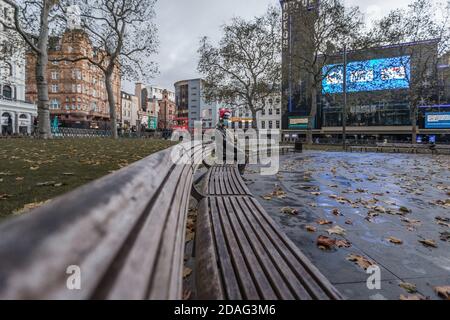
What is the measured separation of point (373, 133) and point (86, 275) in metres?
58.3

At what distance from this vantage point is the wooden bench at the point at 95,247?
46 cm

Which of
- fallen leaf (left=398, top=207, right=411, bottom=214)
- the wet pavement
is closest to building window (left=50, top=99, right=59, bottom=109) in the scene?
the wet pavement

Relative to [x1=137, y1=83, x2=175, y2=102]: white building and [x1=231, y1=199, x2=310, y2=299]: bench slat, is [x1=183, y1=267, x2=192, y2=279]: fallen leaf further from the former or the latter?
[x1=137, y1=83, x2=175, y2=102]: white building

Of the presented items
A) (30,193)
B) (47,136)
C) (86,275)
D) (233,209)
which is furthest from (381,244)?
(47,136)

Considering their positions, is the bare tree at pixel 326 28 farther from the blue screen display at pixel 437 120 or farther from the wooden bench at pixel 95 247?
the blue screen display at pixel 437 120

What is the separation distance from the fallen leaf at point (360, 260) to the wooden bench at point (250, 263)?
872 mm

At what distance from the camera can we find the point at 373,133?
2025 inches

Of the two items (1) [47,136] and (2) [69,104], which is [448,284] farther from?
(2) [69,104]

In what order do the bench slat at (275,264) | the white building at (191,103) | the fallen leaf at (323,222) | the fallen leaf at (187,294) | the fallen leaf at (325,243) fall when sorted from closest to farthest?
the bench slat at (275,264) < the fallen leaf at (187,294) < the fallen leaf at (325,243) < the fallen leaf at (323,222) < the white building at (191,103)

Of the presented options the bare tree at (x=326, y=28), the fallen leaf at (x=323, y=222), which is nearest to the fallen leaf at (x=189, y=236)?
the fallen leaf at (x=323, y=222)

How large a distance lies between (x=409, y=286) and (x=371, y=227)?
1.42m

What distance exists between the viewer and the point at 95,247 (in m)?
0.60

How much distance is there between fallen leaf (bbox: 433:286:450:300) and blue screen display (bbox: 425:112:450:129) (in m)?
56.4

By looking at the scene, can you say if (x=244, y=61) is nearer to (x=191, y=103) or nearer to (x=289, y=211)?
(x=289, y=211)
